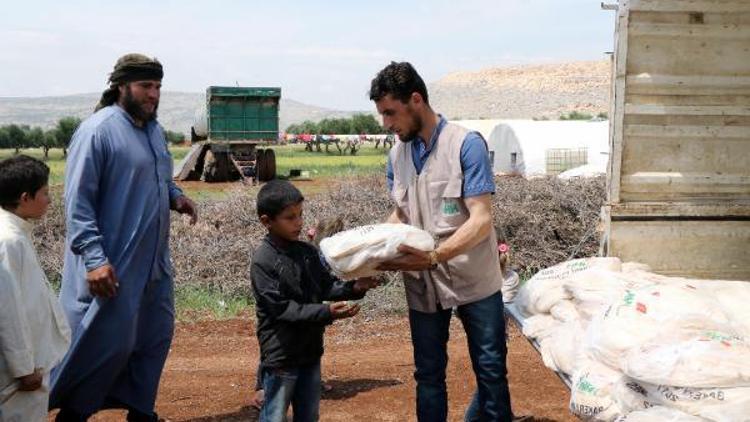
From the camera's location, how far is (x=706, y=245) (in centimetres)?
497

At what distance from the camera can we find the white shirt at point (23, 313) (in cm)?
311

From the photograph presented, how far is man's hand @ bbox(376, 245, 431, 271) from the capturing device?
343 cm

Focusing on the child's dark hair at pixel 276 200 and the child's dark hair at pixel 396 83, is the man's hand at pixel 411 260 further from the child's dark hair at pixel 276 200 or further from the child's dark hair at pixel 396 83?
the child's dark hair at pixel 396 83

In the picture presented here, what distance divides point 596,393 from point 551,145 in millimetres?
17256

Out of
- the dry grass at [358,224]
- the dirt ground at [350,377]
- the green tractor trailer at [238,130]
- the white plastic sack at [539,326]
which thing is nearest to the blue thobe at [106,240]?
the dirt ground at [350,377]

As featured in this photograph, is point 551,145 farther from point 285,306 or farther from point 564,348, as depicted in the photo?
point 285,306

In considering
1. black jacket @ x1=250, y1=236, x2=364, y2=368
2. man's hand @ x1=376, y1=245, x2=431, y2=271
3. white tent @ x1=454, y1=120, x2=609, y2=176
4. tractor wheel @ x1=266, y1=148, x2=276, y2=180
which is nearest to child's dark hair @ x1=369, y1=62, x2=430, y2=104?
man's hand @ x1=376, y1=245, x2=431, y2=271

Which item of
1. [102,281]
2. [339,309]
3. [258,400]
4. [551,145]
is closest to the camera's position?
[339,309]

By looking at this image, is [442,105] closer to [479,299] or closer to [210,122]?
[210,122]

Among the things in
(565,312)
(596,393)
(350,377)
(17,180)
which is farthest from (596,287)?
(17,180)

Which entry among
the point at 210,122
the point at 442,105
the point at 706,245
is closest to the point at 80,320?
the point at 706,245

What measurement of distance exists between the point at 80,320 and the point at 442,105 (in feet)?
409

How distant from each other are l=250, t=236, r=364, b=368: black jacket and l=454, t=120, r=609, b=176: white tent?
15740 mm

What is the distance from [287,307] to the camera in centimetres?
340
